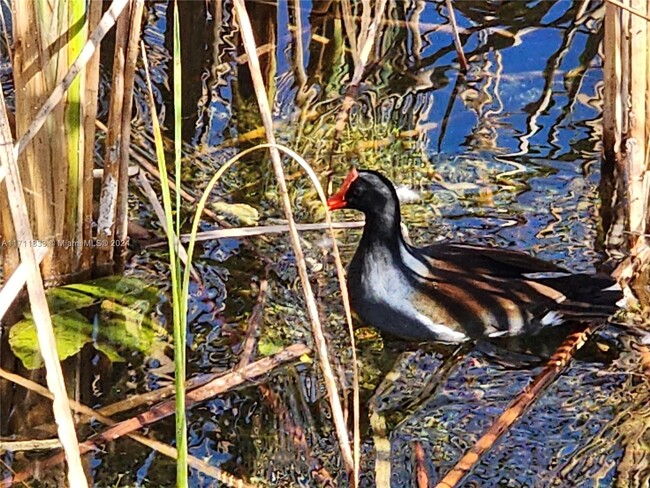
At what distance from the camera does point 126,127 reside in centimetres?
337

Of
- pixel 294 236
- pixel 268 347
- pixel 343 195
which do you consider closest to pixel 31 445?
pixel 268 347

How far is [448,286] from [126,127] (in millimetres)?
1134

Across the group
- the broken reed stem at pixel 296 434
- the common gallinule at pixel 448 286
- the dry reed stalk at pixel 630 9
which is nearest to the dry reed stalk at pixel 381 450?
the broken reed stem at pixel 296 434

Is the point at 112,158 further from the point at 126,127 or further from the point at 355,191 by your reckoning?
the point at 355,191

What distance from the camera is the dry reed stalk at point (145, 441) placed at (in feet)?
9.51

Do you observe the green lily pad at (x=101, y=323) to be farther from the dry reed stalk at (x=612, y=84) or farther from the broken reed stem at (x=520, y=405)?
the dry reed stalk at (x=612, y=84)

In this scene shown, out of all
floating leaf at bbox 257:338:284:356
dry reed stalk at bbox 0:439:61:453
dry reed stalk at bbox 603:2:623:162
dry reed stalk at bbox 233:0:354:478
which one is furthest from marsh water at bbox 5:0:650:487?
dry reed stalk at bbox 233:0:354:478

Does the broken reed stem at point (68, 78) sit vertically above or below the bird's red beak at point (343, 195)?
above

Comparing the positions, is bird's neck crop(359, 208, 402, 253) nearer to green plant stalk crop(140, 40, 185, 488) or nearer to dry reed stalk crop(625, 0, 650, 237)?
dry reed stalk crop(625, 0, 650, 237)

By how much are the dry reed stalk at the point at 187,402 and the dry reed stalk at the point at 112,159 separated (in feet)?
2.11

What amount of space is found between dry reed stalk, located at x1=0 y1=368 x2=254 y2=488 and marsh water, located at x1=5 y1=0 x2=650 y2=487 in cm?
2

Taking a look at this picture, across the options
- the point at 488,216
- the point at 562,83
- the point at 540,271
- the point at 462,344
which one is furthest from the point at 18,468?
the point at 562,83

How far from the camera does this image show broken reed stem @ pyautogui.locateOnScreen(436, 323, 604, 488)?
2914mm

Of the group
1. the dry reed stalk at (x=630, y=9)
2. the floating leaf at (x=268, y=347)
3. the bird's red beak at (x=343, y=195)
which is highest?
the dry reed stalk at (x=630, y=9)
